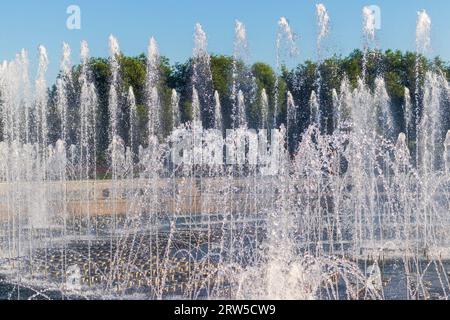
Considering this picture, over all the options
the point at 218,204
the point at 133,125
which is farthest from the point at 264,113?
the point at 218,204

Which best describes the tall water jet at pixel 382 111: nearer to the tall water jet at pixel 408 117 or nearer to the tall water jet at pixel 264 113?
the tall water jet at pixel 408 117

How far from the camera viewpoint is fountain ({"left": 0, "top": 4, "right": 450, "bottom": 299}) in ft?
33.1

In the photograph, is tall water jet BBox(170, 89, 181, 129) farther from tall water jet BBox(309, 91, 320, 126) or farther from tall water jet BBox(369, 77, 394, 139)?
tall water jet BBox(369, 77, 394, 139)

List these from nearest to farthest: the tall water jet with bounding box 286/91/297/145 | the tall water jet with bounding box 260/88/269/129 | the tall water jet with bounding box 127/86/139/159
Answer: the tall water jet with bounding box 127/86/139/159
the tall water jet with bounding box 286/91/297/145
the tall water jet with bounding box 260/88/269/129

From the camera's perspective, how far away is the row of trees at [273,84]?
118 ft

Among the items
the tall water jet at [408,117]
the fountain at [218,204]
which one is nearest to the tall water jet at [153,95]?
the fountain at [218,204]

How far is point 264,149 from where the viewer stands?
28547mm

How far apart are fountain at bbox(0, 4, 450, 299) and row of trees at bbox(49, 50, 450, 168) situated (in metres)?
0.25

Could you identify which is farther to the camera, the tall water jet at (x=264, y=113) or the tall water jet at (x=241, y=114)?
the tall water jet at (x=264, y=113)

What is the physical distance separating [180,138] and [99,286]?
22.8 metres

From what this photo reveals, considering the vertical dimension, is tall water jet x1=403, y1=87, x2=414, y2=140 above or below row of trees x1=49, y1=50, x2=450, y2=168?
below

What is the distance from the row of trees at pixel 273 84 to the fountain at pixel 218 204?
25cm

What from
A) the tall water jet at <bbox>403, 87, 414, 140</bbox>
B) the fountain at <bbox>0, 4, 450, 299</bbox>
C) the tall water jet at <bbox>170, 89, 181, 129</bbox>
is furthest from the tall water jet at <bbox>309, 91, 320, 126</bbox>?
the tall water jet at <bbox>170, 89, 181, 129</bbox>
